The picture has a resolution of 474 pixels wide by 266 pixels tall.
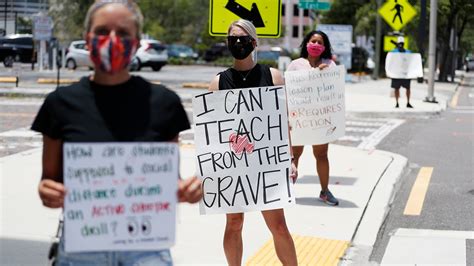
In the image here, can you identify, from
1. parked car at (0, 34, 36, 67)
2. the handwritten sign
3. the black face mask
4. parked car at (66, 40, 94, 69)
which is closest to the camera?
the handwritten sign

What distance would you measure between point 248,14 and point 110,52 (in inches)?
188

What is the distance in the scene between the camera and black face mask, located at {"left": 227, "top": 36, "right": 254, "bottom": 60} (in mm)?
5164

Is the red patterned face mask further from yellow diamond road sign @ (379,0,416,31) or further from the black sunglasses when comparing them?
yellow diamond road sign @ (379,0,416,31)

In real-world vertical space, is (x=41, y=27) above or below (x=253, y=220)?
above

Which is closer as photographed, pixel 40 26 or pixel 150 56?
pixel 40 26

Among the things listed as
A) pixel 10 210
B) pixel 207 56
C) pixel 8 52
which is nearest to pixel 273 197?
pixel 10 210

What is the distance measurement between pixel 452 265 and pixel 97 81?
4.16m

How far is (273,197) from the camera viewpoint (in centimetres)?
524

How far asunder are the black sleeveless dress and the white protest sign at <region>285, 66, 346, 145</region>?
118 inches

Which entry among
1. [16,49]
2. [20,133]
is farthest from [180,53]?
[20,133]

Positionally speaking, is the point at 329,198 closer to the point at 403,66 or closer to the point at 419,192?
the point at 419,192

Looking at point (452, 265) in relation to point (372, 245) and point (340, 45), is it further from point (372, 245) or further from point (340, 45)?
point (340, 45)

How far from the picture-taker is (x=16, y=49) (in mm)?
40656

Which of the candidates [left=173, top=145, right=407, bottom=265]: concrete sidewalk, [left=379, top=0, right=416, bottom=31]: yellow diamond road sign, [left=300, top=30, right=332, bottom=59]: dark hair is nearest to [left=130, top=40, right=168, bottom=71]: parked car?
[left=379, top=0, right=416, bottom=31]: yellow diamond road sign
